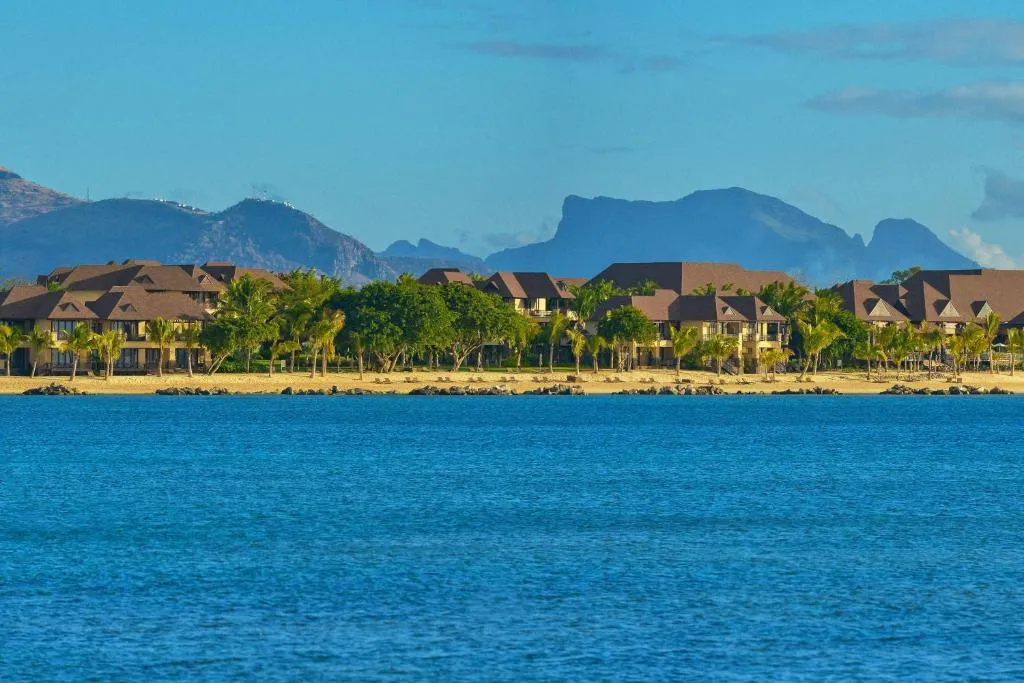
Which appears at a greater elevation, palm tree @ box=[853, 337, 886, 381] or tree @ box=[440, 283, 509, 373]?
tree @ box=[440, 283, 509, 373]

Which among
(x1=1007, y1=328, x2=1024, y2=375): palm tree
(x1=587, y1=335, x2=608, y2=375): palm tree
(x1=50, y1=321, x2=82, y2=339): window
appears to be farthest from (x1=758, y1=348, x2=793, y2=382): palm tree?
(x1=50, y1=321, x2=82, y2=339): window

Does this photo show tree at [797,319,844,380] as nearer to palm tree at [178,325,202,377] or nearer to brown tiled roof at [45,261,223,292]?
palm tree at [178,325,202,377]

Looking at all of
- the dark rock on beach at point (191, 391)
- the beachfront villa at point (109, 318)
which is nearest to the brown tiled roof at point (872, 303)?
the beachfront villa at point (109, 318)

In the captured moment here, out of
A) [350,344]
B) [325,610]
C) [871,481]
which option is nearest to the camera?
[325,610]

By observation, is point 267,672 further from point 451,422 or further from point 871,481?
point 451,422

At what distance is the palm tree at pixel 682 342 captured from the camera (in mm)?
144250

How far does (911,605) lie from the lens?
1453 inches

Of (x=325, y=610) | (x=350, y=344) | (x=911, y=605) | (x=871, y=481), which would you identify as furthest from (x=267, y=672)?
(x=350, y=344)

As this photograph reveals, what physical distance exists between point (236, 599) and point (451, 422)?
67073 mm

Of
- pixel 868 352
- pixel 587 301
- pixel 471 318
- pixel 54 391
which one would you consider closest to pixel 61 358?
pixel 54 391

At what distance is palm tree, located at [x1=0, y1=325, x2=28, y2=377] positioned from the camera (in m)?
126

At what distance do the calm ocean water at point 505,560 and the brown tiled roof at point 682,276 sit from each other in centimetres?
10120

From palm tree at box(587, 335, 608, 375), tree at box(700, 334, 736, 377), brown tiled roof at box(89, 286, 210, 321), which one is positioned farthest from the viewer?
tree at box(700, 334, 736, 377)

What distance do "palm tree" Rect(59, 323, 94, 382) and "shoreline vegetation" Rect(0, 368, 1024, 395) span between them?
5.14 feet
